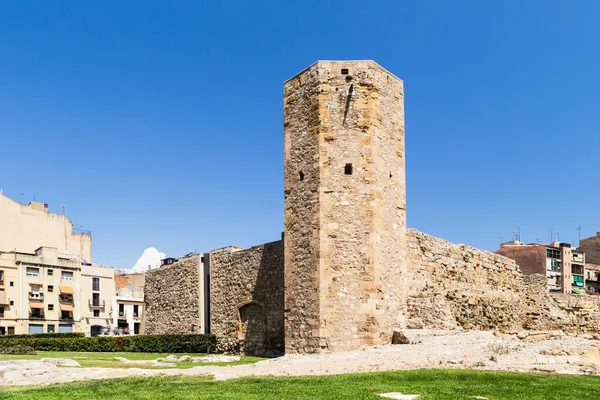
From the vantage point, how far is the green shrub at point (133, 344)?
25.0 m

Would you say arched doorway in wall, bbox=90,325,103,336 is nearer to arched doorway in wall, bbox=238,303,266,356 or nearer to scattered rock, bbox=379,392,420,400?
arched doorway in wall, bbox=238,303,266,356

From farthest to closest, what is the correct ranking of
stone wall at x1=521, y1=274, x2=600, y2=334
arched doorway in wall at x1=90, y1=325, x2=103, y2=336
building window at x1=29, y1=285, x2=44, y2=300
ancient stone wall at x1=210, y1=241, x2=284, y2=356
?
1. arched doorway in wall at x1=90, y1=325, x2=103, y2=336
2. building window at x1=29, y1=285, x2=44, y2=300
3. stone wall at x1=521, y1=274, x2=600, y2=334
4. ancient stone wall at x1=210, y1=241, x2=284, y2=356

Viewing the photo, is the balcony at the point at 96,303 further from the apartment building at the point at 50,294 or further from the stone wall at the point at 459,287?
the stone wall at the point at 459,287

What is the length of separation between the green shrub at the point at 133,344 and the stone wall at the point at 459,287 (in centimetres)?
903

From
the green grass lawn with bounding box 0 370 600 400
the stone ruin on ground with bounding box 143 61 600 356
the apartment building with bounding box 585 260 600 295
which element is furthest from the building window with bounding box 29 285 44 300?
the apartment building with bounding box 585 260 600 295

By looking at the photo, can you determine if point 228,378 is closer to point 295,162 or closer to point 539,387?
point 539,387

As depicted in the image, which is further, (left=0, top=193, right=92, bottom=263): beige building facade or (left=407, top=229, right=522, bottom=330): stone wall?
(left=0, top=193, right=92, bottom=263): beige building facade

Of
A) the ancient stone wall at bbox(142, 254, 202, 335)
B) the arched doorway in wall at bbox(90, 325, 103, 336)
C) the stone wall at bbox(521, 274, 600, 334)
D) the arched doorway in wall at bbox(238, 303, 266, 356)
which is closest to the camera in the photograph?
the arched doorway in wall at bbox(238, 303, 266, 356)

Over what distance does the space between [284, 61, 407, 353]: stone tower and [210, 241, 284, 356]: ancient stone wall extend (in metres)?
3.07

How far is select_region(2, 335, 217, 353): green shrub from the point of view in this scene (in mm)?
25000

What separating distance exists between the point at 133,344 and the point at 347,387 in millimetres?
20094

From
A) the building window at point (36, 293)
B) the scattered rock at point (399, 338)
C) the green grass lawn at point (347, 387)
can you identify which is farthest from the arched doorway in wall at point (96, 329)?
the green grass lawn at point (347, 387)

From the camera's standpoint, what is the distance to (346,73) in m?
18.9

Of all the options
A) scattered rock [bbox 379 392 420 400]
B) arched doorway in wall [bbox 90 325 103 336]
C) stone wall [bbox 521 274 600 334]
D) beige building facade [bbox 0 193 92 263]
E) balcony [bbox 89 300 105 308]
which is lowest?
arched doorway in wall [bbox 90 325 103 336]
